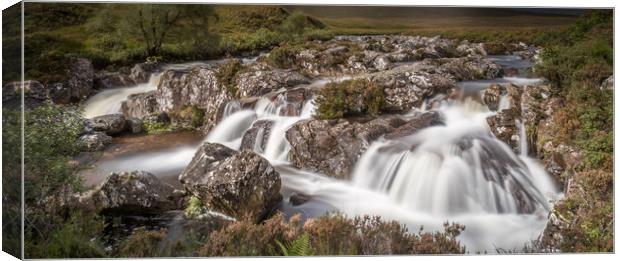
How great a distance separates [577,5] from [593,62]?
27.3 inches

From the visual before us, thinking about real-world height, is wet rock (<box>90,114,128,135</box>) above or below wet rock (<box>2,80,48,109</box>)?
below

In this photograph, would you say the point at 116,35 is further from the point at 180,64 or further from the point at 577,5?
the point at 577,5

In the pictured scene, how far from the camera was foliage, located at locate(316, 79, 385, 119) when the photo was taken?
25.5 feet

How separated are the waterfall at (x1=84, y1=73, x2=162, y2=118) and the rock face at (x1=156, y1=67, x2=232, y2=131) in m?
0.11

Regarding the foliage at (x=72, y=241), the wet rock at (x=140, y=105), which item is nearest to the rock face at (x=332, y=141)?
the wet rock at (x=140, y=105)

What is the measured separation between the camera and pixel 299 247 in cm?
731

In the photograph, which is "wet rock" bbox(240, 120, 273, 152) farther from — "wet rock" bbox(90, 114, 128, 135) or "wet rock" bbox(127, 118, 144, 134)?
"wet rock" bbox(90, 114, 128, 135)

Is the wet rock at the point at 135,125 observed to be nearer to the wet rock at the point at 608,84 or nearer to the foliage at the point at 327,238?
the foliage at the point at 327,238

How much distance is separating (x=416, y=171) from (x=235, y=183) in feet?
6.62

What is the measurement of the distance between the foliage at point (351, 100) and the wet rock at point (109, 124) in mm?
2254

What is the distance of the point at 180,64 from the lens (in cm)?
791

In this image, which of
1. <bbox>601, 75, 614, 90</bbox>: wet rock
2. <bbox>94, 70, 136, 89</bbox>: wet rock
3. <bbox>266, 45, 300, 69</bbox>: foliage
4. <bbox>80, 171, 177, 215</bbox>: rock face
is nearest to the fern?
<bbox>80, 171, 177, 215</bbox>: rock face

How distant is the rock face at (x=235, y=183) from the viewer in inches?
292

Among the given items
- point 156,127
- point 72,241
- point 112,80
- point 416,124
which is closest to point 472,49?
point 416,124
